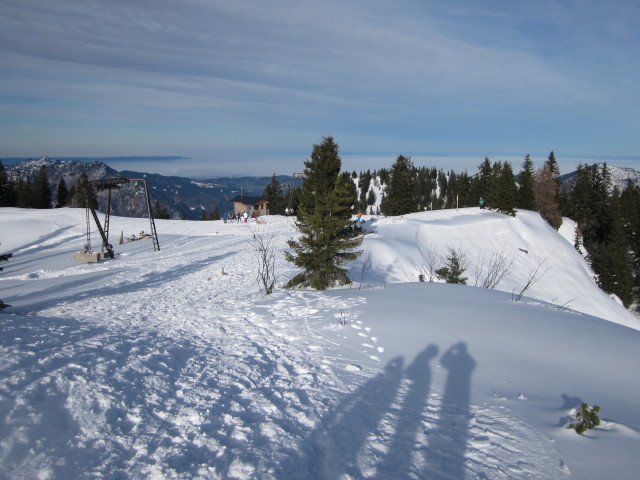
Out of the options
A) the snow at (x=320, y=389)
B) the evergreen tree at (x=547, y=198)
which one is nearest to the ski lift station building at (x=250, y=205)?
the evergreen tree at (x=547, y=198)

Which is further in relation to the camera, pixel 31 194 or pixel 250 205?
pixel 31 194

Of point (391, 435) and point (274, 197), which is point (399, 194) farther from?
point (391, 435)

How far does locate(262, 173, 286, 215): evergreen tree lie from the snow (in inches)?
2020

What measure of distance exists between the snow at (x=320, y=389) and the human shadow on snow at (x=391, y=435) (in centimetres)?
2

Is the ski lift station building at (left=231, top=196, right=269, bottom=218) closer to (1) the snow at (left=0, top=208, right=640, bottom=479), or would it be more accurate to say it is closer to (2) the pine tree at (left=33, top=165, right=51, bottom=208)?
(2) the pine tree at (left=33, top=165, right=51, bottom=208)

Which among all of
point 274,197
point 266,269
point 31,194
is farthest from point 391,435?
point 31,194

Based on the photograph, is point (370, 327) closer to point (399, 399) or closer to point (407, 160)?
point (399, 399)

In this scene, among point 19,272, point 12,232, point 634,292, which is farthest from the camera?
point 634,292

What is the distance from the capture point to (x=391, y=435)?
3.84 metres

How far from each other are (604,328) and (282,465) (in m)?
7.93

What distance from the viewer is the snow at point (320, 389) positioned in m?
3.34

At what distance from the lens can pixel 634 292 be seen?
47.2 metres

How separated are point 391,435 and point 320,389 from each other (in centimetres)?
129

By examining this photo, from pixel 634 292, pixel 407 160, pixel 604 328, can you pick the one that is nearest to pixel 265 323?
pixel 604 328
